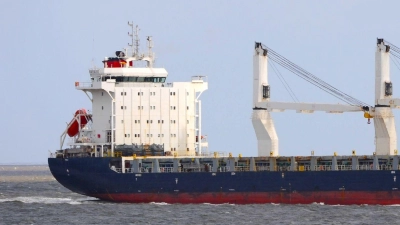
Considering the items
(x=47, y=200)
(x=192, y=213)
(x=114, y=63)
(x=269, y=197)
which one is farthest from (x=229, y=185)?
(x=47, y=200)

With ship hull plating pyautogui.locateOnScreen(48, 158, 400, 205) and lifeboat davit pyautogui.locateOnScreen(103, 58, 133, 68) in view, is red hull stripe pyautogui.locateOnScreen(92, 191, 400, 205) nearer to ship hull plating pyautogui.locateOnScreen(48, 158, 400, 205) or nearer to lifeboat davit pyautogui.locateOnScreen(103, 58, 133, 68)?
ship hull plating pyautogui.locateOnScreen(48, 158, 400, 205)

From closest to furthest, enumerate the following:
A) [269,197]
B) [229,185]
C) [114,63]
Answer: [269,197], [229,185], [114,63]

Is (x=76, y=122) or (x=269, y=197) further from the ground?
(x=76, y=122)

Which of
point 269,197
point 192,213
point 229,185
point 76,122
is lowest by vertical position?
point 192,213

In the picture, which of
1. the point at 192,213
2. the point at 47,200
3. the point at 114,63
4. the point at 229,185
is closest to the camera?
the point at 192,213

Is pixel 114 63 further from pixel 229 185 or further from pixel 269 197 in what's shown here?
pixel 269 197

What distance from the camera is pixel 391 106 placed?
162 ft

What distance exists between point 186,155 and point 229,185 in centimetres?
434

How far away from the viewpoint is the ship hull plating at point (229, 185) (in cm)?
4703

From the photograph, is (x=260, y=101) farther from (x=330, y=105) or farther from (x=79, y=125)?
(x=79, y=125)

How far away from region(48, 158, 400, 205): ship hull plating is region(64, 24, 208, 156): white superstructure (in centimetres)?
186

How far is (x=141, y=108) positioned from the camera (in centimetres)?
5294

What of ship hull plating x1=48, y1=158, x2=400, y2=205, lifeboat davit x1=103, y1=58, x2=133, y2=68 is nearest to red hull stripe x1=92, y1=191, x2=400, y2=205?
ship hull plating x1=48, y1=158, x2=400, y2=205

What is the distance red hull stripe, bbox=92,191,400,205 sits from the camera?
46969 mm
